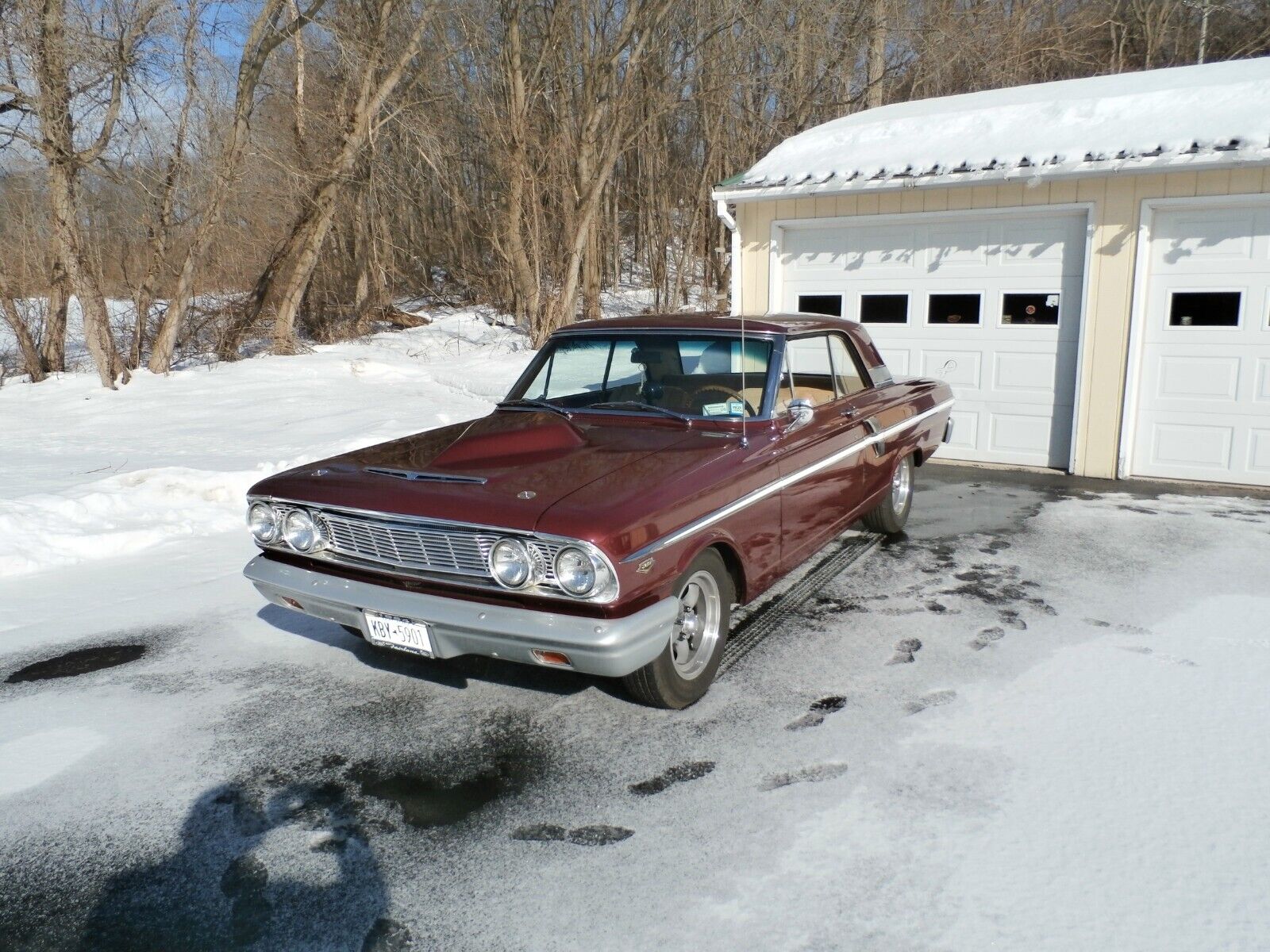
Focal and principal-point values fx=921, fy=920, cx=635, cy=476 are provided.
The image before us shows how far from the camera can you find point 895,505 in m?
6.53

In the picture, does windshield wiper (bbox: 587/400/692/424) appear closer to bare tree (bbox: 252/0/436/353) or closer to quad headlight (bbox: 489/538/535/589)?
quad headlight (bbox: 489/538/535/589)

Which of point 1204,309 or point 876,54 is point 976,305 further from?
point 876,54

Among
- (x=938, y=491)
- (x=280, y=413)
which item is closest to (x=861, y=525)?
(x=938, y=491)

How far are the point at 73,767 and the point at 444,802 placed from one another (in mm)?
1524

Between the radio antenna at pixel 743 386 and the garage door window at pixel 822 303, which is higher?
the garage door window at pixel 822 303

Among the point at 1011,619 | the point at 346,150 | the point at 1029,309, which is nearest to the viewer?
the point at 1011,619

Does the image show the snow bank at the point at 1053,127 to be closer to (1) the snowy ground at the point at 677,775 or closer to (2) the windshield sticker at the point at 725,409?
(1) the snowy ground at the point at 677,775

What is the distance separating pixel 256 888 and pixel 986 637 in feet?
11.6

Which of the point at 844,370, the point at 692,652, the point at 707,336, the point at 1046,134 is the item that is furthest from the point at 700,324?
the point at 1046,134

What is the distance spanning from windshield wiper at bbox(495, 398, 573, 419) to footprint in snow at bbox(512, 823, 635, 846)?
88.5 inches

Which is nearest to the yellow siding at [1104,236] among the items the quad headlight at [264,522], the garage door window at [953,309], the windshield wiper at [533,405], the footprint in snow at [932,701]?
the garage door window at [953,309]

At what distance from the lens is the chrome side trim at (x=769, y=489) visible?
3494 mm

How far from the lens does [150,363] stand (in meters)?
14.0

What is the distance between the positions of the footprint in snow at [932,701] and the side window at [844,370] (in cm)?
196
